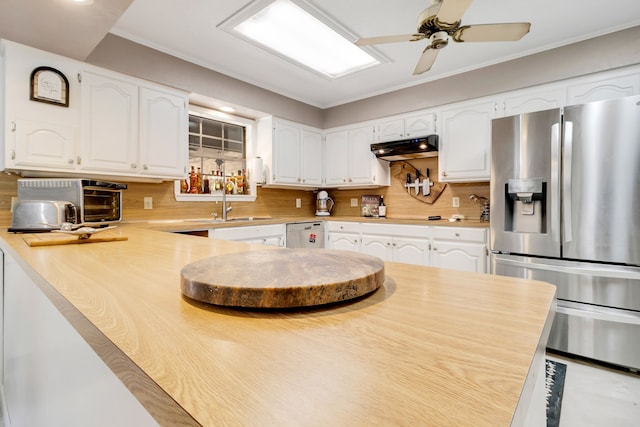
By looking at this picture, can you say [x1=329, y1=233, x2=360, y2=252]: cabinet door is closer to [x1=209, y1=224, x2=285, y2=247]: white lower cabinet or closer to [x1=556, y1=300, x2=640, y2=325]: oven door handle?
[x1=209, y1=224, x2=285, y2=247]: white lower cabinet

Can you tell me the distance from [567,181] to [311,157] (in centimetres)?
281

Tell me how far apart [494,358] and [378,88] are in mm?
3897

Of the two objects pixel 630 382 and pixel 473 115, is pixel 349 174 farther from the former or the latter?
pixel 630 382

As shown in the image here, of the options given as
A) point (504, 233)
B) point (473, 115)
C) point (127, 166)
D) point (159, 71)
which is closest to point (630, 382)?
point (504, 233)

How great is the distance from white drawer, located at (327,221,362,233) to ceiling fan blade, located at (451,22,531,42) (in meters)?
2.19

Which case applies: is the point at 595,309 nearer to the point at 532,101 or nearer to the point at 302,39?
the point at 532,101

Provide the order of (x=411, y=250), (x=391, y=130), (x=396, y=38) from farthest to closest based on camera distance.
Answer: (x=391, y=130) → (x=411, y=250) → (x=396, y=38)

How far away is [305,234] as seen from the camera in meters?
3.75

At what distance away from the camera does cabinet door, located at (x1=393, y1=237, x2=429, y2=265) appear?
3195 millimetres

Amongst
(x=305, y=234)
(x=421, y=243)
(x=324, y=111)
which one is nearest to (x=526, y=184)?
(x=421, y=243)

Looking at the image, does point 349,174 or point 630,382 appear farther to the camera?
point 349,174

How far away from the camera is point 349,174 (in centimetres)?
416

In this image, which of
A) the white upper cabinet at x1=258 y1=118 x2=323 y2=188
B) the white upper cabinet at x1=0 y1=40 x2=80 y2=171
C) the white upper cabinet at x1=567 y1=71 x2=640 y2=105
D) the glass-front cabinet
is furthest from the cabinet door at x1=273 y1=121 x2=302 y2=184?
the white upper cabinet at x1=567 y1=71 x2=640 y2=105

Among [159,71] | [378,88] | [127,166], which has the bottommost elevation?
[127,166]
